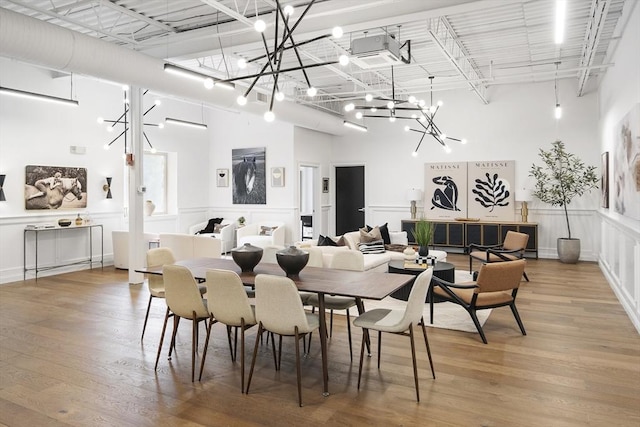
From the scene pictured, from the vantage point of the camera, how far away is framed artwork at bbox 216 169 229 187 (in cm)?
1185

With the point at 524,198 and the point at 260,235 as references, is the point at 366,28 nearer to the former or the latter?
the point at 524,198

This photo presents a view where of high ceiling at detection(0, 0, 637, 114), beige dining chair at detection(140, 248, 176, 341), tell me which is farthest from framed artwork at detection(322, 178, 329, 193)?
beige dining chair at detection(140, 248, 176, 341)

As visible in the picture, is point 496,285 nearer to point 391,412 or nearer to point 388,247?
point 391,412

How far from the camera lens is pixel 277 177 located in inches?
438

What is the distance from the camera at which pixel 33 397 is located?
11.0ft

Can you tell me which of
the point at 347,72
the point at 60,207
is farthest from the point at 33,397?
the point at 347,72

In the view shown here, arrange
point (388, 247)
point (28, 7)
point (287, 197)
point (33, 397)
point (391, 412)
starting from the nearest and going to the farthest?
point (391, 412) → point (33, 397) → point (28, 7) → point (388, 247) → point (287, 197)

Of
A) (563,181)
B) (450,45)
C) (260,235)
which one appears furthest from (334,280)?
(563,181)

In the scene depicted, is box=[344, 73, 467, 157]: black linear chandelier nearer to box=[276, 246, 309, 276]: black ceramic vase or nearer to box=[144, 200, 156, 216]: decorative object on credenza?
box=[276, 246, 309, 276]: black ceramic vase

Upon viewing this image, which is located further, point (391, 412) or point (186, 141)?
point (186, 141)

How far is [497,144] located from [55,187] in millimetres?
9113

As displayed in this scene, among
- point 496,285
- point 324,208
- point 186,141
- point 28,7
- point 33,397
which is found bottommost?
point 33,397

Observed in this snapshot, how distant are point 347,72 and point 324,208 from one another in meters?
4.48

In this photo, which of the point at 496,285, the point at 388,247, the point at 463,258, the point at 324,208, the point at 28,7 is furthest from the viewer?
the point at 324,208
